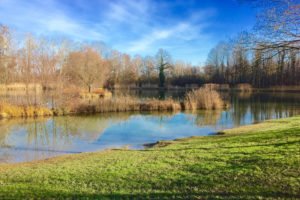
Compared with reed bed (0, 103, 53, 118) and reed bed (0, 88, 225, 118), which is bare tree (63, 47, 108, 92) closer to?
reed bed (0, 88, 225, 118)

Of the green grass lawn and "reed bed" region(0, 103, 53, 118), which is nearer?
the green grass lawn

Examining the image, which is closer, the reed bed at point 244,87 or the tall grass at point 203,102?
the tall grass at point 203,102

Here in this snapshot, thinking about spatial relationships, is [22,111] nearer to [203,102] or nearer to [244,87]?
[203,102]

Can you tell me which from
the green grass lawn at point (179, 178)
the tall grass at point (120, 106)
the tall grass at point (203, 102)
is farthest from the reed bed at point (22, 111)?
the green grass lawn at point (179, 178)

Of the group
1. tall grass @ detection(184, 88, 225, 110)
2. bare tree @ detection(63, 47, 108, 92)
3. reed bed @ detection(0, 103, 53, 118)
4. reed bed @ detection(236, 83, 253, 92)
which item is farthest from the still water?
reed bed @ detection(236, 83, 253, 92)

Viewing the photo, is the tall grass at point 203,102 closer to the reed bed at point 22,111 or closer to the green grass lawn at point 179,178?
the reed bed at point 22,111

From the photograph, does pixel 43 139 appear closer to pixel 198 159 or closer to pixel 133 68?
pixel 198 159

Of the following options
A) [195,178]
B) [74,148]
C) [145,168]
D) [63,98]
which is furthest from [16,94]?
[195,178]

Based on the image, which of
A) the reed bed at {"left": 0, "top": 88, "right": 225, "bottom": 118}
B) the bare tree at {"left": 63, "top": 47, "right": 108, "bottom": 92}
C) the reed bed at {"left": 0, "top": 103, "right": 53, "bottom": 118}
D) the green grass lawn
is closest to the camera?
the green grass lawn

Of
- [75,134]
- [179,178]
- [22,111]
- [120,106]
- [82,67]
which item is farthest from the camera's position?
[82,67]

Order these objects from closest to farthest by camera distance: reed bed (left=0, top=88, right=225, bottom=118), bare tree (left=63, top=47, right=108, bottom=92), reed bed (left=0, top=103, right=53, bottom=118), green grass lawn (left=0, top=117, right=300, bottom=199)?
green grass lawn (left=0, top=117, right=300, bottom=199)
reed bed (left=0, top=103, right=53, bottom=118)
reed bed (left=0, top=88, right=225, bottom=118)
bare tree (left=63, top=47, right=108, bottom=92)

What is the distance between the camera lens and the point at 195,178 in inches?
192

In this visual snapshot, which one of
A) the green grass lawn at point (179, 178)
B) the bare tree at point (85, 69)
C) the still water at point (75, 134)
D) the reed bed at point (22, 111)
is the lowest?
the still water at point (75, 134)

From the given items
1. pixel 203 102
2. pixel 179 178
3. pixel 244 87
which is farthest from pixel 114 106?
pixel 244 87
